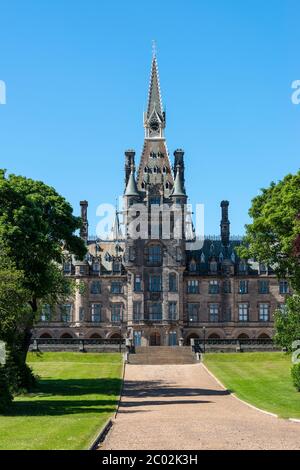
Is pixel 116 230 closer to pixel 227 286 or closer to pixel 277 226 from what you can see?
pixel 227 286

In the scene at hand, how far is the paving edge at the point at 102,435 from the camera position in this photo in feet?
86.3

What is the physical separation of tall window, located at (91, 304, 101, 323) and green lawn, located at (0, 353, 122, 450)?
22132mm

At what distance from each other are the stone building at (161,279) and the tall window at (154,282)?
4.8 inches

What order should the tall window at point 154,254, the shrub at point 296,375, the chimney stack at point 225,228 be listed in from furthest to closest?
the chimney stack at point 225,228, the tall window at point 154,254, the shrub at point 296,375

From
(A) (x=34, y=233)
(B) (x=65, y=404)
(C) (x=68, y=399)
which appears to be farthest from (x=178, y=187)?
(B) (x=65, y=404)

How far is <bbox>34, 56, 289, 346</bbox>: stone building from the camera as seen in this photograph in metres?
102

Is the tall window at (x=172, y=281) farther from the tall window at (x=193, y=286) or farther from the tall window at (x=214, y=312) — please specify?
the tall window at (x=214, y=312)

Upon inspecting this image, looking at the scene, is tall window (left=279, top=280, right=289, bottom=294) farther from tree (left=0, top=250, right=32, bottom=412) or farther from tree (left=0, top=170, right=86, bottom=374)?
tree (left=0, top=250, right=32, bottom=412)

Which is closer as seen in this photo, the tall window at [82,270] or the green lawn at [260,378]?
the green lawn at [260,378]

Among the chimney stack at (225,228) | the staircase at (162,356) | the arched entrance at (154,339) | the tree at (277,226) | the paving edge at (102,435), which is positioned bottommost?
the paving edge at (102,435)

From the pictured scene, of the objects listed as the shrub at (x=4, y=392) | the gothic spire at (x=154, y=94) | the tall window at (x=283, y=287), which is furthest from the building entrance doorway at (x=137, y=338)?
the shrub at (x=4, y=392)

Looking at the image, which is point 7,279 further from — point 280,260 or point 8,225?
point 280,260

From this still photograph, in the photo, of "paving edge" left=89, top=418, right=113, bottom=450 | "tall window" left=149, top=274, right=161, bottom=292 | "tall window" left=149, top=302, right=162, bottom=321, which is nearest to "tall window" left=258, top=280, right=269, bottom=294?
"tall window" left=149, top=274, right=161, bottom=292
